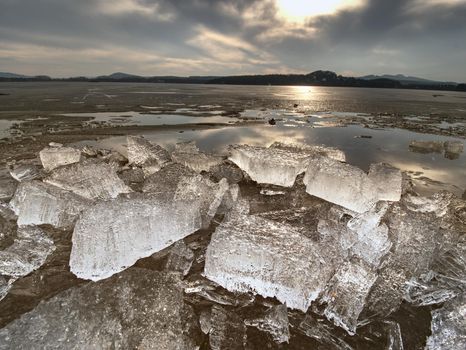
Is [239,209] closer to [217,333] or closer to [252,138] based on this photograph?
[217,333]

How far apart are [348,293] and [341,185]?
5.60 feet

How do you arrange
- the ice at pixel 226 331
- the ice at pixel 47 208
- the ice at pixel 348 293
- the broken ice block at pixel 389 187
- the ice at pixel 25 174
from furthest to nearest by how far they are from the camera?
1. the ice at pixel 25 174
2. the broken ice block at pixel 389 187
3. the ice at pixel 47 208
4. the ice at pixel 348 293
5. the ice at pixel 226 331

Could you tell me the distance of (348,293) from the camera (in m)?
2.35

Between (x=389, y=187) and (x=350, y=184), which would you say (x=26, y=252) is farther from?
(x=389, y=187)

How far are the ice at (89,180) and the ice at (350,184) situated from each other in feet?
9.09

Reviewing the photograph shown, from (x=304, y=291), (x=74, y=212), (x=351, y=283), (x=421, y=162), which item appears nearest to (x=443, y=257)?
(x=351, y=283)

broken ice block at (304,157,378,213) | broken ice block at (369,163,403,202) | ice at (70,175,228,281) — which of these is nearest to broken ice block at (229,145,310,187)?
broken ice block at (304,157,378,213)

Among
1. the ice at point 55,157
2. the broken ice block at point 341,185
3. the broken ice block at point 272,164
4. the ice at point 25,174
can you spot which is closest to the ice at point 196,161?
the broken ice block at point 272,164

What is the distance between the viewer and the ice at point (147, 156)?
4965 millimetres

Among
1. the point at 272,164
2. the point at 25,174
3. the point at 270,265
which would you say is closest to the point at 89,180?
the point at 25,174

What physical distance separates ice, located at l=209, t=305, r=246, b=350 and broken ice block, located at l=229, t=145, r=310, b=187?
256 cm

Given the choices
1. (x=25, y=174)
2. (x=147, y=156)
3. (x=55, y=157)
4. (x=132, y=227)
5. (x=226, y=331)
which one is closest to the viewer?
(x=226, y=331)

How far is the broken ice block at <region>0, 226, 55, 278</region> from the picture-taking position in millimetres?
2576

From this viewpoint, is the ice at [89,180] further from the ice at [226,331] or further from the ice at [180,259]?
the ice at [226,331]
